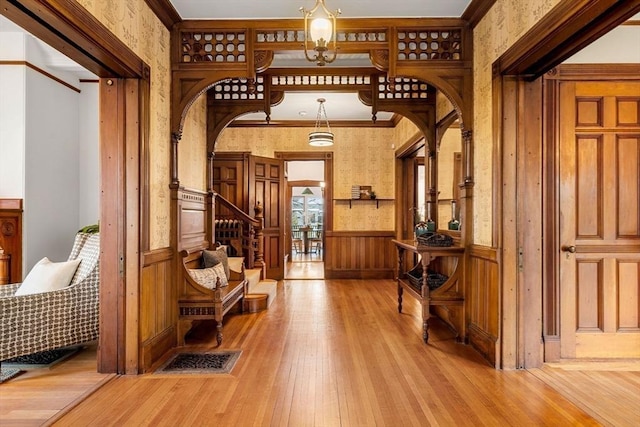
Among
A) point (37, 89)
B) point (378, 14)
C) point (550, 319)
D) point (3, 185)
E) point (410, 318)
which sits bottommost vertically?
point (410, 318)

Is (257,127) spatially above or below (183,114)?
above

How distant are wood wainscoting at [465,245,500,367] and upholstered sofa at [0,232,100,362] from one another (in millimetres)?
3280

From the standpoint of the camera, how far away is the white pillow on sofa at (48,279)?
3229mm

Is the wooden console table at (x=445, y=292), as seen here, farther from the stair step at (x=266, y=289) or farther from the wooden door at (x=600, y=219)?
the stair step at (x=266, y=289)

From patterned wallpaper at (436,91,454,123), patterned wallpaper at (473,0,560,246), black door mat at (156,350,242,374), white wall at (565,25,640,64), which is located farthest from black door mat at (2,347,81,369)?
white wall at (565,25,640,64)

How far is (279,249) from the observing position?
24.3 feet

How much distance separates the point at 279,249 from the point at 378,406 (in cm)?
515

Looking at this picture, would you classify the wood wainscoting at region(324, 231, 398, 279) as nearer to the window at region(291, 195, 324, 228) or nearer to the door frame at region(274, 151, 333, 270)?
the door frame at region(274, 151, 333, 270)

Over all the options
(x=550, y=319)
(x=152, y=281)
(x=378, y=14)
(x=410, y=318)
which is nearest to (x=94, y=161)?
(x=152, y=281)

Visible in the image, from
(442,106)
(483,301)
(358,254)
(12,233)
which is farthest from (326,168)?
(12,233)

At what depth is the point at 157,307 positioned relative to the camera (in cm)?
324

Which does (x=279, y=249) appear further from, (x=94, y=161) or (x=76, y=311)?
(x=76, y=311)

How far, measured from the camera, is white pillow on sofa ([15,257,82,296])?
323 centimetres

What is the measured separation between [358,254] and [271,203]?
200 centimetres
